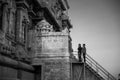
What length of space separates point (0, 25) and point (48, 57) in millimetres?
5686

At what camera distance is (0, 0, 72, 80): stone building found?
63.6ft

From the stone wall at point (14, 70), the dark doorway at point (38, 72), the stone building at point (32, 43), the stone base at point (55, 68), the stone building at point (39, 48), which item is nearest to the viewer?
the stone wall at point (14, 70)

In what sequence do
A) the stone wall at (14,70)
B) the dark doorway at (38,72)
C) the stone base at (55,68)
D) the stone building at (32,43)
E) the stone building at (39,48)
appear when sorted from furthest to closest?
the dark doorway at (38,72) < the stone base at (55,68) < the stone building at (39,48) < the stone building at (32,43) < the stone wall at (14,70)

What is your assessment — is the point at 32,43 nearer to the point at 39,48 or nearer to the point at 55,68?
the point at 39,48

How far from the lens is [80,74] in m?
23.9

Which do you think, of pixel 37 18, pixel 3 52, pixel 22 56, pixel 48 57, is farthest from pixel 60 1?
pixel 3 52

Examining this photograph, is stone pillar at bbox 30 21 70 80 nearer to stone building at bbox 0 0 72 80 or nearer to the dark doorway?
stone building at bbox 0 0 72 80

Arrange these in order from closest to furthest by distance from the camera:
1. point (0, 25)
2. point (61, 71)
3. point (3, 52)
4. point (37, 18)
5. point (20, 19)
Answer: point (3, 52) → point (0, 25) → point (20, 19) → point (61, 71) → point (37, 18)

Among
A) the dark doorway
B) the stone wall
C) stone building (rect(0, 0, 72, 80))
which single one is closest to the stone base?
stone building (rect(0, 0, 72, 80))

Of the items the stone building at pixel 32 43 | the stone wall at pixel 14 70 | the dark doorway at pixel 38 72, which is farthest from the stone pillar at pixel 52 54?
the stone wall at pixel 14 70

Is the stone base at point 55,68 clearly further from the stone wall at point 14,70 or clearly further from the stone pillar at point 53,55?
the stone wall at point 14,70

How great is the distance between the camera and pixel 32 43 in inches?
937

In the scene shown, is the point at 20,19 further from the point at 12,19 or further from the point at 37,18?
the point at 37,18

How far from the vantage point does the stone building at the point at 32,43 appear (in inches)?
763
